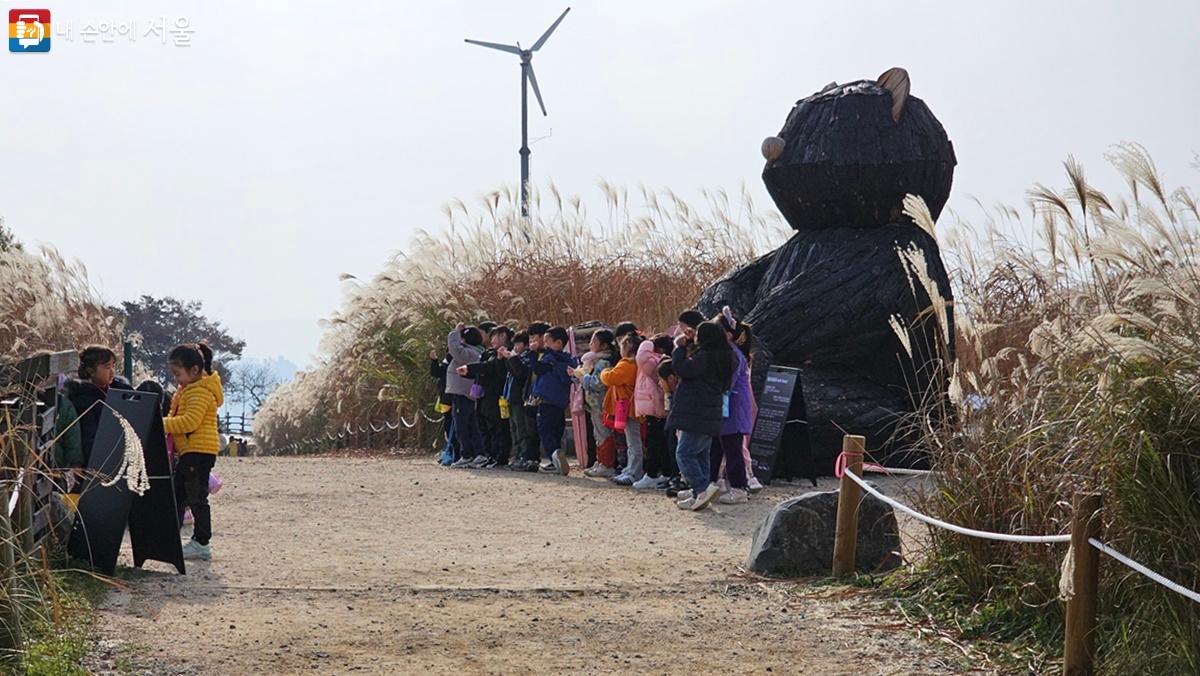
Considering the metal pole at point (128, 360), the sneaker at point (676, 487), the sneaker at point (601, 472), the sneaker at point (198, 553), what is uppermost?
the metal pole at point (128, 360)

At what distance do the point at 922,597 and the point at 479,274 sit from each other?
13.1 metres

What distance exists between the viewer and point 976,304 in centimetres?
757

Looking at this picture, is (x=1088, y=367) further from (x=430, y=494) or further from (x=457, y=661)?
(x=430, y=494)

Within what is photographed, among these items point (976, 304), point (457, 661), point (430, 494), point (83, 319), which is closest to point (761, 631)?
point (457, 661)

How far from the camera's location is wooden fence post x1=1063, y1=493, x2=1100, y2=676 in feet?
18.1

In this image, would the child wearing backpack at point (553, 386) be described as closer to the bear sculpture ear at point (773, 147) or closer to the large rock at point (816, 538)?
the bear sculpture ear at point (773, 147)

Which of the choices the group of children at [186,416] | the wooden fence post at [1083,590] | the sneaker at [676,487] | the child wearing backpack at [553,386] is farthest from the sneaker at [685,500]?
the wooden fence post at [1083,590]

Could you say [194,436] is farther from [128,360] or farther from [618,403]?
[128,360]

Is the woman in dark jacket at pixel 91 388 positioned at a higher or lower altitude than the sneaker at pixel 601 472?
higher

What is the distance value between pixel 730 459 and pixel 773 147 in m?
3.78

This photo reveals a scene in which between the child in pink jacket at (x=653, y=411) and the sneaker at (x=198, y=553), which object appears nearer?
the sneaker at (x=198, y=553)

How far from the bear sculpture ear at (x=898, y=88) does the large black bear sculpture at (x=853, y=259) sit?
0.04 feet

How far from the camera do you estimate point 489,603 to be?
7691 millimetres

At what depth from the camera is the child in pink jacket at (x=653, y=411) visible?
1301 cm
